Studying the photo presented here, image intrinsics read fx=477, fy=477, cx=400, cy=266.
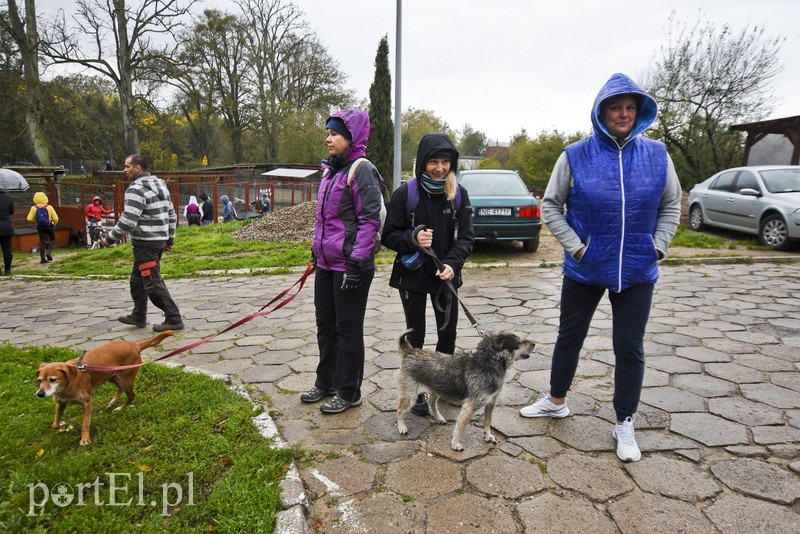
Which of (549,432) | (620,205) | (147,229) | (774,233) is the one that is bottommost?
(549,432)

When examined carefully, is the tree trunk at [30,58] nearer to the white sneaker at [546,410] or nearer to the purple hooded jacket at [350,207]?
the purple hooded jacket at [350,207]

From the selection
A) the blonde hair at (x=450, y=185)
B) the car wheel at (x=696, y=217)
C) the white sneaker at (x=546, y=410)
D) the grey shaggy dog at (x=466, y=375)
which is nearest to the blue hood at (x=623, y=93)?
the blonde hair at (x=450, y=185)

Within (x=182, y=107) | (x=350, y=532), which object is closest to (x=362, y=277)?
(x=350, y=532)

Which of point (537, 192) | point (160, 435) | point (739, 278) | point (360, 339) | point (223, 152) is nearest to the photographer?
point (160, 435)

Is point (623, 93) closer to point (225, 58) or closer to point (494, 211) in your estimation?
point (494, 211)

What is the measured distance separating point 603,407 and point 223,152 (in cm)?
5033

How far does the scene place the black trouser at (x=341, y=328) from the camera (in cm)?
328

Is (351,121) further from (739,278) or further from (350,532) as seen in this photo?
(739,278)

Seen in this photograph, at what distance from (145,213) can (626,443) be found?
4956 millimetres

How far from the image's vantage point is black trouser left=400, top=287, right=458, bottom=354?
3324 mm

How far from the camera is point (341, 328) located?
333 cm

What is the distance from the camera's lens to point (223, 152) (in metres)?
48.2

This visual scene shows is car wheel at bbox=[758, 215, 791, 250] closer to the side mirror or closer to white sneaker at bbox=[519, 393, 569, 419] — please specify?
the side mirror

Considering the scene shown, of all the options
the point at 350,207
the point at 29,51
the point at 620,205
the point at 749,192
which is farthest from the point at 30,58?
the point at 749,192
